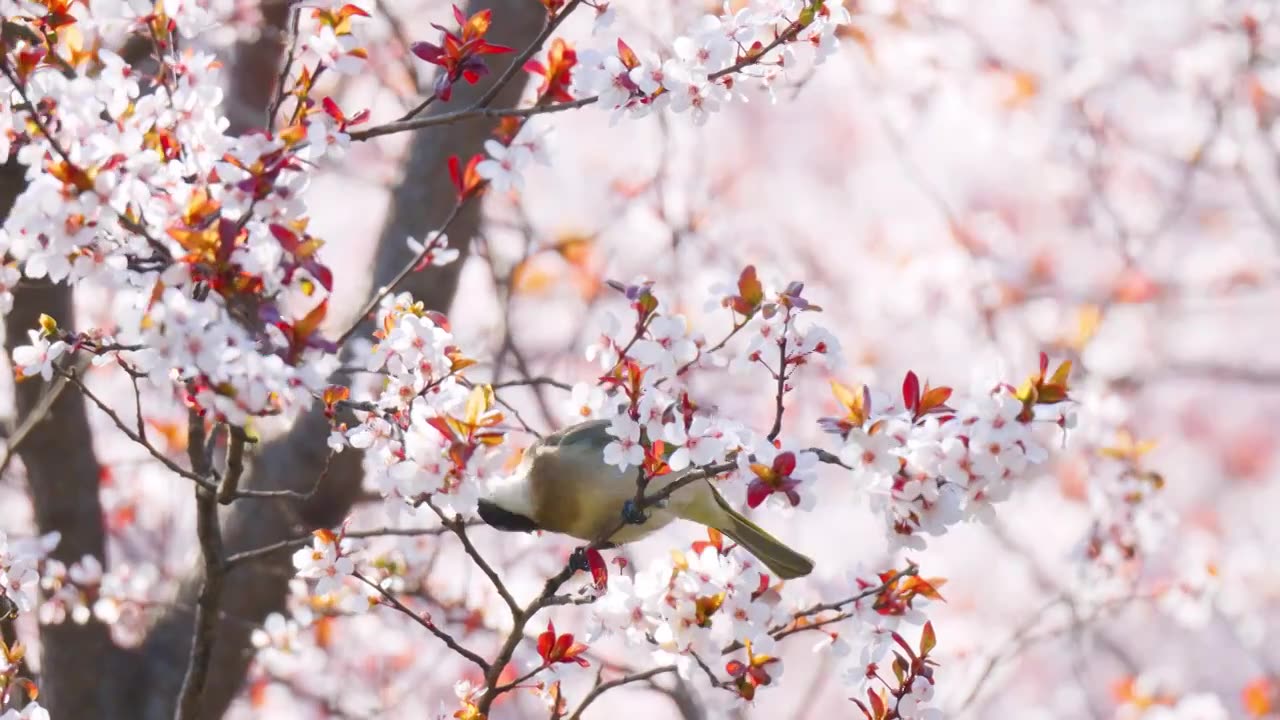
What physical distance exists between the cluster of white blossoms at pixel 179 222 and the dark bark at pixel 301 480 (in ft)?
5.56

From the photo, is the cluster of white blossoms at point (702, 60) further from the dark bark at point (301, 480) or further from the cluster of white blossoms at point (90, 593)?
the cluster of white blossoms at point (90, 593)

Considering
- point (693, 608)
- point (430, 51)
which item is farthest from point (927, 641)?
point (430, 51)

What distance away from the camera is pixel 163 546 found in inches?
207

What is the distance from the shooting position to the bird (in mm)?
2912

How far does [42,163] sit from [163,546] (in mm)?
3739

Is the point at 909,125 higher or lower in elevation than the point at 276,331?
higher

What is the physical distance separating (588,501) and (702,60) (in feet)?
4.00

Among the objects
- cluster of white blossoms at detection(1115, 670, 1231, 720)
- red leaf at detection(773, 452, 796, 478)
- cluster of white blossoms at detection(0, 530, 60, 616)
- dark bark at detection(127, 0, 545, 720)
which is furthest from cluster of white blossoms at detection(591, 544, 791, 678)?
cluster of white blossoms at detection(1115, 670, 1231, 720)

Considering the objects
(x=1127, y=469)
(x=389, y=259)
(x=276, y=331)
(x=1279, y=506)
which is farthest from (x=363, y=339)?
(x=1279, y=506)

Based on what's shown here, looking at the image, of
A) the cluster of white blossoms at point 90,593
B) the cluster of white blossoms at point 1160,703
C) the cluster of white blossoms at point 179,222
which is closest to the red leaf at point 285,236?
the cluster of white blossoms at point 179,222

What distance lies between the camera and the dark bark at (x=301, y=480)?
3.84m

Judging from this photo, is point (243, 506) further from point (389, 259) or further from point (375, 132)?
point (375, 132)

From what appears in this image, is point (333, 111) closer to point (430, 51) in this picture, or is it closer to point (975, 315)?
point (430, 51)

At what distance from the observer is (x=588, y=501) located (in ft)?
10.0
